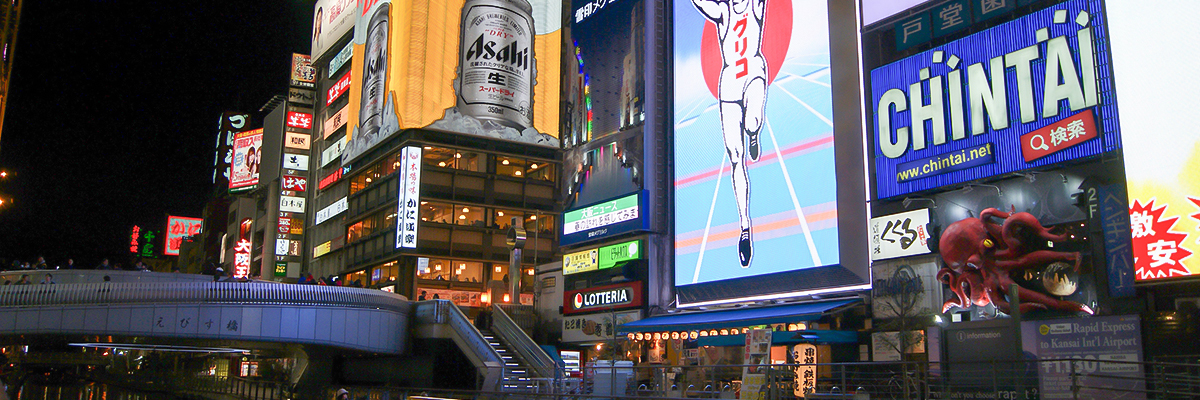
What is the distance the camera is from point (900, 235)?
30.7m

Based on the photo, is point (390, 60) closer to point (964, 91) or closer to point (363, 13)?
point (363, 13)

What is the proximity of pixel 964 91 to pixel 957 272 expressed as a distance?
5891 mm

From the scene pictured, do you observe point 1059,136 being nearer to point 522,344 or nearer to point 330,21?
point 522,344

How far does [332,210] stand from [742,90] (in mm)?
47815

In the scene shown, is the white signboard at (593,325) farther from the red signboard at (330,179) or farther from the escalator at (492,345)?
the red signboard at (330,179)

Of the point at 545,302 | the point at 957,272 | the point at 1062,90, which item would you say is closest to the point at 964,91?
the point at 1062,90

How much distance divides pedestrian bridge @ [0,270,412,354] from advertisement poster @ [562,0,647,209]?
1428 centimetres

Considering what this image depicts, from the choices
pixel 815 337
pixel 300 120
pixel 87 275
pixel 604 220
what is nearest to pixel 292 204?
pixel 300 120

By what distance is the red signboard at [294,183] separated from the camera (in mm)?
85688

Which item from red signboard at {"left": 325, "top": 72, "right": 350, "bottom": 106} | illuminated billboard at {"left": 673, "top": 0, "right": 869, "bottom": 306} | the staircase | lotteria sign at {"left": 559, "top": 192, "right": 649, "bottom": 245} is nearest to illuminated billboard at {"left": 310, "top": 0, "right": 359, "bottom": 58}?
red signboard at {"left": 325, "top": 72, "right": 350, "bottom": 106}

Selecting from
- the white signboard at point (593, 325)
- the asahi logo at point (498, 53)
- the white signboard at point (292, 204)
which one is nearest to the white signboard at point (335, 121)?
the white signboard at point (292, 204)

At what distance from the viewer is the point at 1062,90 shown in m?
26.5

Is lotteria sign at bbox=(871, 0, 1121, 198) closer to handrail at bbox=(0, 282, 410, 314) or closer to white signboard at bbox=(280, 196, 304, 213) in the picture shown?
handrail at bbox=(0, 282, 410, 314)

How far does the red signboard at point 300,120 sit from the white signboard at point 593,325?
50.8 meters
